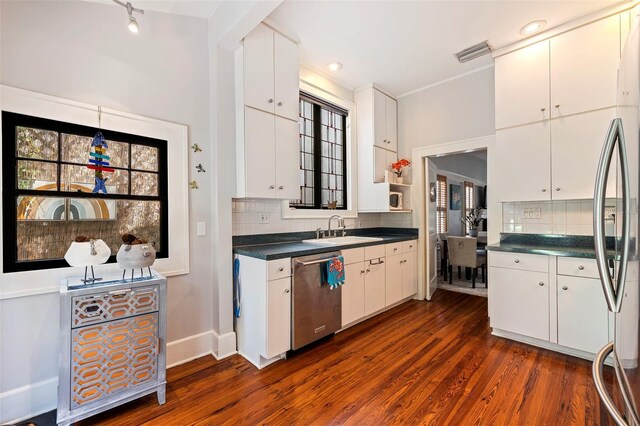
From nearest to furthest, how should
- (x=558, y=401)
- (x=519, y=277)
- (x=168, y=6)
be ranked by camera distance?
(x=558, y=401), (x=168, y=6), (x=519, y=277)

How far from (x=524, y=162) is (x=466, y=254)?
2.08 m

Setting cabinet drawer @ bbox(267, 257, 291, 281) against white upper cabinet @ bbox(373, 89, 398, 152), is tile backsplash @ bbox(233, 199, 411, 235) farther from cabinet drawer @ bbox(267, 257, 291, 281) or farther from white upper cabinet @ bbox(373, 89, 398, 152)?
white upper cabinet @ bbox(373, 89, 398, 152)

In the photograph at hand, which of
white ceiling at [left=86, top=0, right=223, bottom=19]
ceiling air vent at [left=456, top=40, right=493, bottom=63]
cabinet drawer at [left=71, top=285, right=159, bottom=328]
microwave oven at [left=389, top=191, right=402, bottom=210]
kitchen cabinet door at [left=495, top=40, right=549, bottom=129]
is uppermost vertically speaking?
ceiling air vent at [left=456, top=40, right=493, bottom=63]

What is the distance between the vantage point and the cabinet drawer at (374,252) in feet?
10.0

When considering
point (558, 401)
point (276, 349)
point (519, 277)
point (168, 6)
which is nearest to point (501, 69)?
point (519, 277)

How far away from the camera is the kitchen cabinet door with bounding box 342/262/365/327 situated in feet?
9.29

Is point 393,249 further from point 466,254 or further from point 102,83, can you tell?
point 102,83

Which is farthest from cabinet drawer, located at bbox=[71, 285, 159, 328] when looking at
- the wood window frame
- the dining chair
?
the wood window frame

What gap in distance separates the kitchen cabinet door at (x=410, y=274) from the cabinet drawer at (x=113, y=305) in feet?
9.51

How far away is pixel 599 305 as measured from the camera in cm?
224

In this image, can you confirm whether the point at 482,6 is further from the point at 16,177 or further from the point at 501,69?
the point at 16,177

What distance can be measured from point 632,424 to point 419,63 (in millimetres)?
3487

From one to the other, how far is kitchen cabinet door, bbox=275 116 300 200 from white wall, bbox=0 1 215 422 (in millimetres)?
619

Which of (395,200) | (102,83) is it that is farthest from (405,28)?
(102,83)
